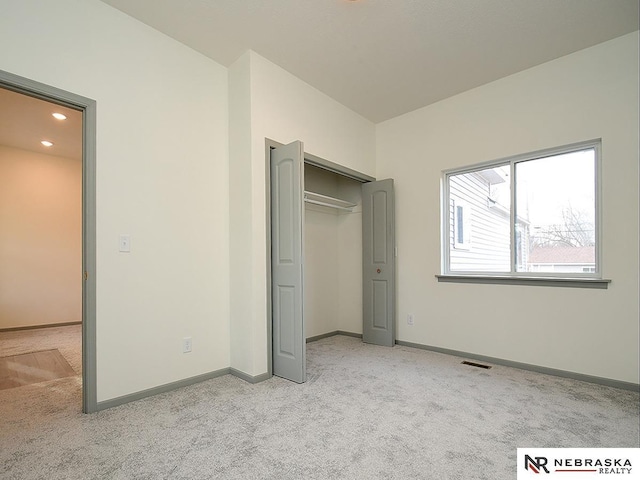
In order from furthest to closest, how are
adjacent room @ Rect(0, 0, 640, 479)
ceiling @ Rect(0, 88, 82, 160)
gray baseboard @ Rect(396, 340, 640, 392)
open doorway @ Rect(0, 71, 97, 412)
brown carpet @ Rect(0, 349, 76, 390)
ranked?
1. open doorway @ Rect(0, 71, 97, 412)
2. ceiling @ Rect(0, 88, 82, 160)
3. brown carpet @ Rect(0, 349, 76, 390)
4. gray baseboard @ Rect(396, 340, 640, 392)
5. adjacent room @ Rect(0, 0, 640, 479)

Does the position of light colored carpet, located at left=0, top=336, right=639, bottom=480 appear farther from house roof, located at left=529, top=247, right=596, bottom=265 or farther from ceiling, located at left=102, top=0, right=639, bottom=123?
ceiling, located at left=102, top=0, right=639, bottom=123

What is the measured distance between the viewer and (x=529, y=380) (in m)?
2.92

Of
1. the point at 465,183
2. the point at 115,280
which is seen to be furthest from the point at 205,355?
the point at 465,183

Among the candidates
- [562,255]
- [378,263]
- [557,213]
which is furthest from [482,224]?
[378,263]

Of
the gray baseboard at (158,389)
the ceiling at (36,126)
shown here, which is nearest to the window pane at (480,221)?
the gray baseboard at (158,389)

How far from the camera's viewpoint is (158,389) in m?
2.62

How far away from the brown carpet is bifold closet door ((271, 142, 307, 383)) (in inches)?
80.2

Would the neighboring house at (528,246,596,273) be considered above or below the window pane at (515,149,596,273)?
below

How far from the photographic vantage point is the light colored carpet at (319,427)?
5.57 feet

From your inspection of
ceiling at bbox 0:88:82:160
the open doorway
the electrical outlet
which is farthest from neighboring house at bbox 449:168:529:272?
ceiling at bbox 0:88:82:160

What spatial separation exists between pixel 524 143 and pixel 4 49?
4159mm

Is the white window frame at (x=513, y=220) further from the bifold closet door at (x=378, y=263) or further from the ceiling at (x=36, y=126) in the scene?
the ceiling at (x=36, y=126)

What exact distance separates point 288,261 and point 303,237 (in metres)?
0.27

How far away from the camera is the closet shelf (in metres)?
4.07
